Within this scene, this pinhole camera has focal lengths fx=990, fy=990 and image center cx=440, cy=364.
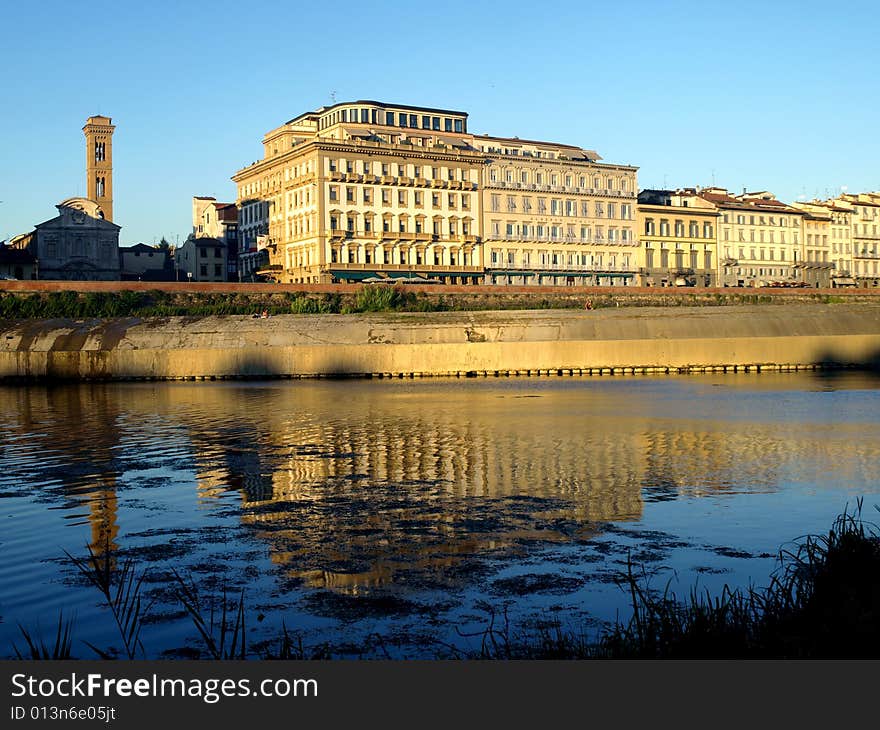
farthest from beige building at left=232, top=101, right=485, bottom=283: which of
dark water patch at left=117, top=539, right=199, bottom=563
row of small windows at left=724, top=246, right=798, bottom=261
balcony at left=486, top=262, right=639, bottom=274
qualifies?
dark water patch at left=117, top=539, right=199, bottom=563

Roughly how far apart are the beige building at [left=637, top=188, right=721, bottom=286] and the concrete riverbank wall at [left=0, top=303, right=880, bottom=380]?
202 ft

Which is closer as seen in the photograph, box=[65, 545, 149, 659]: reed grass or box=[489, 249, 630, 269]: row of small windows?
box=[65, 545, 149, 659]: reed grass

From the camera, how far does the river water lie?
38.8ft

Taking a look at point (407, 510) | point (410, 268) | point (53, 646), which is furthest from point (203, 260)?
point (53, 646)

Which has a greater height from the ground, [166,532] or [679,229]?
[679,229]

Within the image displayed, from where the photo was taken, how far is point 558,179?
12338cm

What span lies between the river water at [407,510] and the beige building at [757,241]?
101 metres

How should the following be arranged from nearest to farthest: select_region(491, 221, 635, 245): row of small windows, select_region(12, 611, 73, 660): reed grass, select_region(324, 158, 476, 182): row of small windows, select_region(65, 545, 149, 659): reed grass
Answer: select_region(12, 611, 73, 660): reed grass
select_region(65, 545, 149, 659): reed grass
select_region(324, 158, 476, 182): row of small windows
select_region(491, 221, 635, 245): row of small windows

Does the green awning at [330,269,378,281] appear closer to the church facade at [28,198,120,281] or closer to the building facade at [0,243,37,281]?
the church facade at [28,198,120,281]

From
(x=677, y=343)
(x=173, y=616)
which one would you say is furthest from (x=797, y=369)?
(x=173, y=616)

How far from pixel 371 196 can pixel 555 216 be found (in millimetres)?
25547

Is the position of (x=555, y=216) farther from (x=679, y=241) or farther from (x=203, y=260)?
(x=203, y=260)

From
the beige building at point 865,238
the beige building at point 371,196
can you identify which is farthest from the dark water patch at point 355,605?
the beige building at point 865,238

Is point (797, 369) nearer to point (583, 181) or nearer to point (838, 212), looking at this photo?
point (583, 181)
